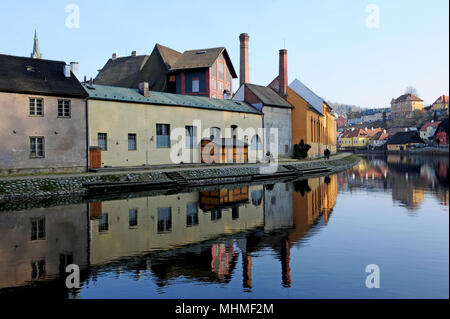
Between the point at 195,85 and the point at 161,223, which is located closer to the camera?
the point at 161,223

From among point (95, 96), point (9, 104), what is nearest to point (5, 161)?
point (9, 104)

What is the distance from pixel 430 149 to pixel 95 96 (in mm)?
92083

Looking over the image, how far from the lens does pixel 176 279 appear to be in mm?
9508

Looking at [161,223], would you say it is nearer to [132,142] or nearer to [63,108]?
[63,108]

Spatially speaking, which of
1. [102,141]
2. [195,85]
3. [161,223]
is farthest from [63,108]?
[195,85]

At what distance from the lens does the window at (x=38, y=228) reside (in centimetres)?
1406

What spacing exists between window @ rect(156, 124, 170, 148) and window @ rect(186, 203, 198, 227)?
14.2 m

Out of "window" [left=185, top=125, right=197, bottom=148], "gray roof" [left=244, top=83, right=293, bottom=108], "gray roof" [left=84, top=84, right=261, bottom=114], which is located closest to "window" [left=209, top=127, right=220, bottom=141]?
"gray roof" [left=84, top=84, right=261, bottom=114]

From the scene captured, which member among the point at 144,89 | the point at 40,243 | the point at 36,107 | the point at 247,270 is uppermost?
the point at 144,89

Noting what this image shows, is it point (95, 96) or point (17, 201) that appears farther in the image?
point (95, 96)

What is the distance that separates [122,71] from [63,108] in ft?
107

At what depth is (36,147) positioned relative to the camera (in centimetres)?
2708

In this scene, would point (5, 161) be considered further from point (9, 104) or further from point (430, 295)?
point (430, 295)

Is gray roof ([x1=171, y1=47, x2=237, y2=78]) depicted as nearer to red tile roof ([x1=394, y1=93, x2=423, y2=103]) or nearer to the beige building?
the beige building
